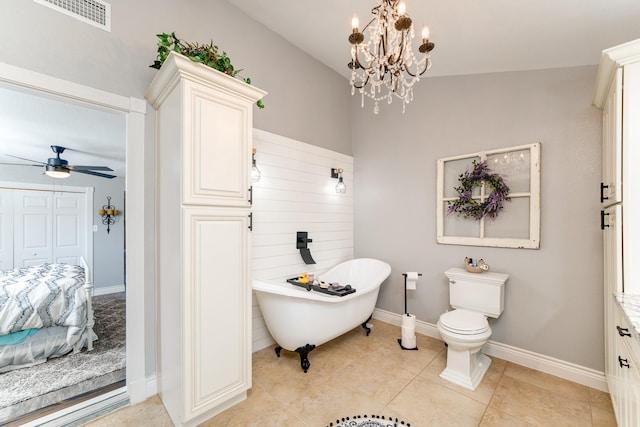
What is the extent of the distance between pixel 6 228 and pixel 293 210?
4.98 meters

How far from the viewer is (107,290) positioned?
207 inches

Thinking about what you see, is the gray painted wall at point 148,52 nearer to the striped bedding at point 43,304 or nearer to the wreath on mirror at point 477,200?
the striped bedding at point 43,304

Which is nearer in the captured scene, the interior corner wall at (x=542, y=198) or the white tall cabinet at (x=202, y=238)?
the white tall cabinet at (x=202, y=238)

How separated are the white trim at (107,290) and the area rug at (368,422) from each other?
546cm

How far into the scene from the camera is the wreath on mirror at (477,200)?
2504mm

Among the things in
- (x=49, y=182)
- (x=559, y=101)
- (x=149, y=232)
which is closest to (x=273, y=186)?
(x=149, y=232)

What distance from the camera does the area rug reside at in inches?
66.6

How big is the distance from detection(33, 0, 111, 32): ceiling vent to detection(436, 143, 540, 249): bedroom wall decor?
120 inches

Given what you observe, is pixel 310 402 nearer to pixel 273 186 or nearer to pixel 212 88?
pixel 273 186

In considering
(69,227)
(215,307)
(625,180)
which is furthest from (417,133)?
(69,227)

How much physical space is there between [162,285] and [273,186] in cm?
134

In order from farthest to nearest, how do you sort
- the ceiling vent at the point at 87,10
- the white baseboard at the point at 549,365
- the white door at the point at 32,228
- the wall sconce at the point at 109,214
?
the wall sconce at the point at 109,214
the white door at the point at 32,228
the white baseboard at the point at 549,365
the ceiling vent at the point at 87,10

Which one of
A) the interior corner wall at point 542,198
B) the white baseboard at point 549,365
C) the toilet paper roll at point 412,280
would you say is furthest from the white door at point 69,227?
the white baseboard at point 549,365

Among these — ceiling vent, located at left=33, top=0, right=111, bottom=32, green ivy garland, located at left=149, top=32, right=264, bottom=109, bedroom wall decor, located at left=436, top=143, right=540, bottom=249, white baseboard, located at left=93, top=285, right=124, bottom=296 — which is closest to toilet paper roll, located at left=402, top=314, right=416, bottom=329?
bedroom wall decor, located at left=436, top=143, right=540, bottom=249
